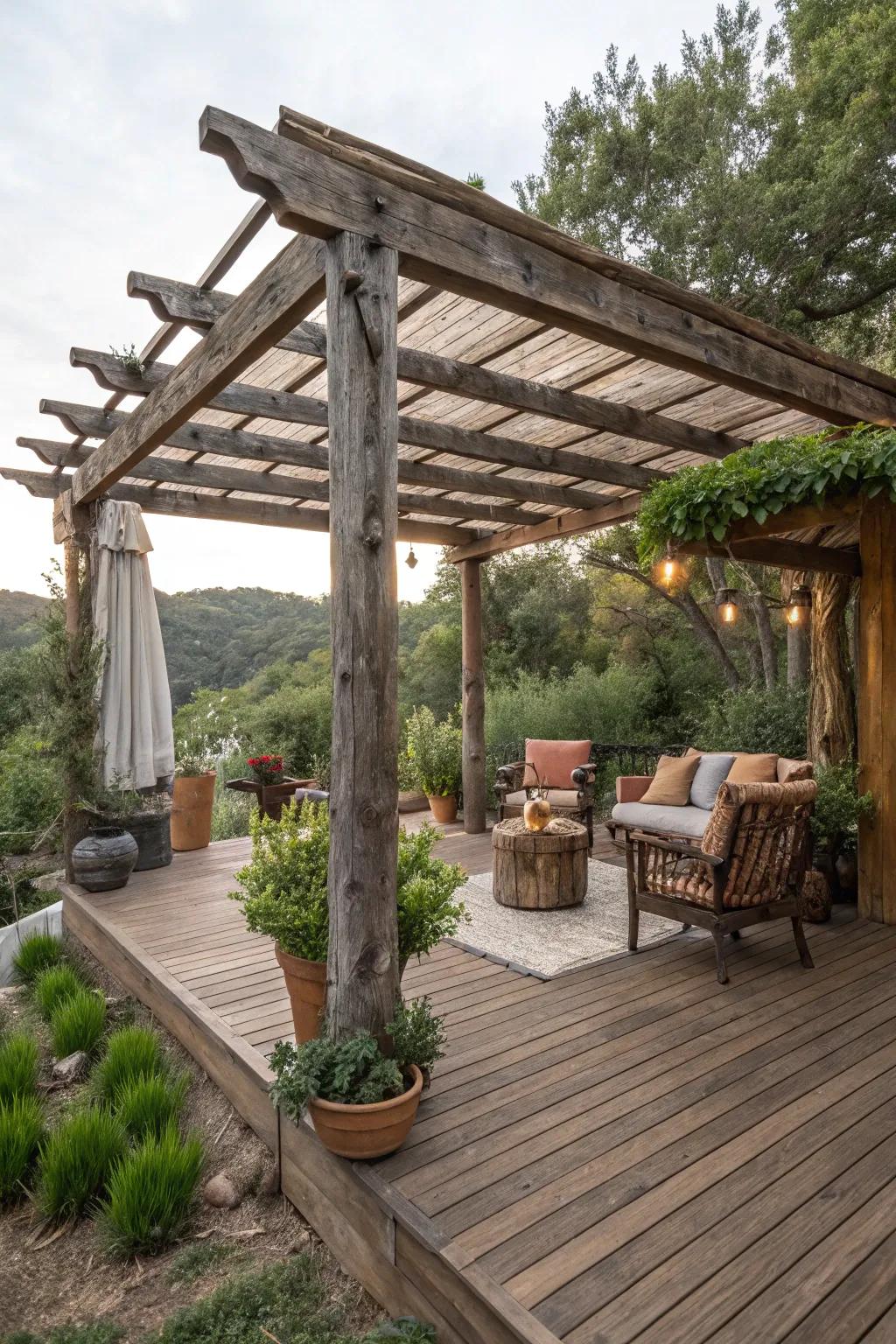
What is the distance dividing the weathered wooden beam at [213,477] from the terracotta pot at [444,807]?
3.20 m

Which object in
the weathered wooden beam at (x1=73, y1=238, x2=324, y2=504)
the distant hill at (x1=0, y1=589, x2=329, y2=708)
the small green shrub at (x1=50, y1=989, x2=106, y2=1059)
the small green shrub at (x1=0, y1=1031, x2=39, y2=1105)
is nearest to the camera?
the weathered wooden beam at (x1=73, y1=238, x2=324, y2=504)

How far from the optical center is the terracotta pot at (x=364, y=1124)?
2.06 metres

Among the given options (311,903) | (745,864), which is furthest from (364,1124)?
(745,864)

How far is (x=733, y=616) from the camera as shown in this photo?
17.6 feet

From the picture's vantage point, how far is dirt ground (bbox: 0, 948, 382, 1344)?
85.2 inches

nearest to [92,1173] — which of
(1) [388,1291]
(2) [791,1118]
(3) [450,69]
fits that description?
(1) [388,1291]

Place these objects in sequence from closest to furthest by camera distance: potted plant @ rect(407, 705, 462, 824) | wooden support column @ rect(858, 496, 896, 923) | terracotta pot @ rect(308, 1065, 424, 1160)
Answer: terracotta pot @ rect(308, 1065, 424, 1160) → wooden support column @ rect(858, 496, 896, 923) → potted plant @ rect(407, 705, 462, 824)

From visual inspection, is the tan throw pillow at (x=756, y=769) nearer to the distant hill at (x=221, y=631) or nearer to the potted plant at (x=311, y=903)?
the potted plant at (x=311, y=903)

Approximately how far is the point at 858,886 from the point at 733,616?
198 centimetres

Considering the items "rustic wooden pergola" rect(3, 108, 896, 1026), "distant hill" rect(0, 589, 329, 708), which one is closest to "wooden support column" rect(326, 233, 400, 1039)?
"rustic wooden pergola" rect(3, 108, 896, 1026)

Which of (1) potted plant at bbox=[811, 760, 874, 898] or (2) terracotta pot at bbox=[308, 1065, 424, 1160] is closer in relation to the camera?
(2) terracotta pot at bbox=[308, 1065, 424, 1160]

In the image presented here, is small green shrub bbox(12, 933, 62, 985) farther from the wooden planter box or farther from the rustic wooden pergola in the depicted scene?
the rustic wooden pergola

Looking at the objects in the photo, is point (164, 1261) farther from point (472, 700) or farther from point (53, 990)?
point (472, 700)

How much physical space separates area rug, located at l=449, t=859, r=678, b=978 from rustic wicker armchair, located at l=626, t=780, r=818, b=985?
44cm
